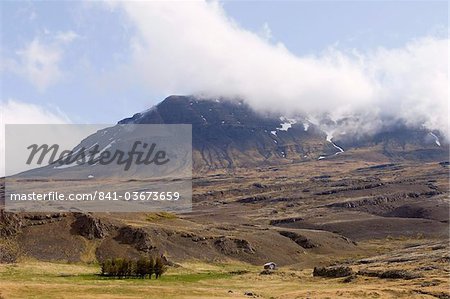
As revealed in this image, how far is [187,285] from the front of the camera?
241ft

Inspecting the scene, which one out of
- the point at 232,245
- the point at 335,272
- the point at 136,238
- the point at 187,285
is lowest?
the point at 335,272

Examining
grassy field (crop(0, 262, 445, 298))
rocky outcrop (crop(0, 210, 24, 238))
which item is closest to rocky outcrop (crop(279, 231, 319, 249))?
grassy field (crop(0, 262, 445, 298))

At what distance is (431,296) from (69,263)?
62239 mm

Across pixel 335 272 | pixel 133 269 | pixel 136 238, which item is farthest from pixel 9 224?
pixel 335 272

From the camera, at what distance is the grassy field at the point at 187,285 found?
60.3m

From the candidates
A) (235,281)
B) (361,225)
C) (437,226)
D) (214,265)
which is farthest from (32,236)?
→ (437,226)

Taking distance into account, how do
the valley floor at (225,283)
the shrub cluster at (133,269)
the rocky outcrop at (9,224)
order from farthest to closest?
1. the rocky outcrop at (9,224)
2. the shrub cluster at (133,269)
3. the valley floor at (225,283)

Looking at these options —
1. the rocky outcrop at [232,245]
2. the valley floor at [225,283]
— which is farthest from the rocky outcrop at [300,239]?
the valley floor at [225,283]

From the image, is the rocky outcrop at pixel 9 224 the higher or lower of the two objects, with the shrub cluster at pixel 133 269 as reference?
higher

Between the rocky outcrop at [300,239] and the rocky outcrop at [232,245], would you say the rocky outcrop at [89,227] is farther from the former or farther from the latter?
the rocky outcrop at [300,239]

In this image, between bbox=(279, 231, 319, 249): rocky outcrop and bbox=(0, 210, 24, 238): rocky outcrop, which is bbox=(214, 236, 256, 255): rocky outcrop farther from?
bbox=(0, 210, 24, 238): rocky outcrop

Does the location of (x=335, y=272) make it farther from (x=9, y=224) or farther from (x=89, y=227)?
(x=9, y=224)

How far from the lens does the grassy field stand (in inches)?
2376

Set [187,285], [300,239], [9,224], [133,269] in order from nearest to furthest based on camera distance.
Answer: [187,285] → [133,269] → [9,224] → [300,239]
